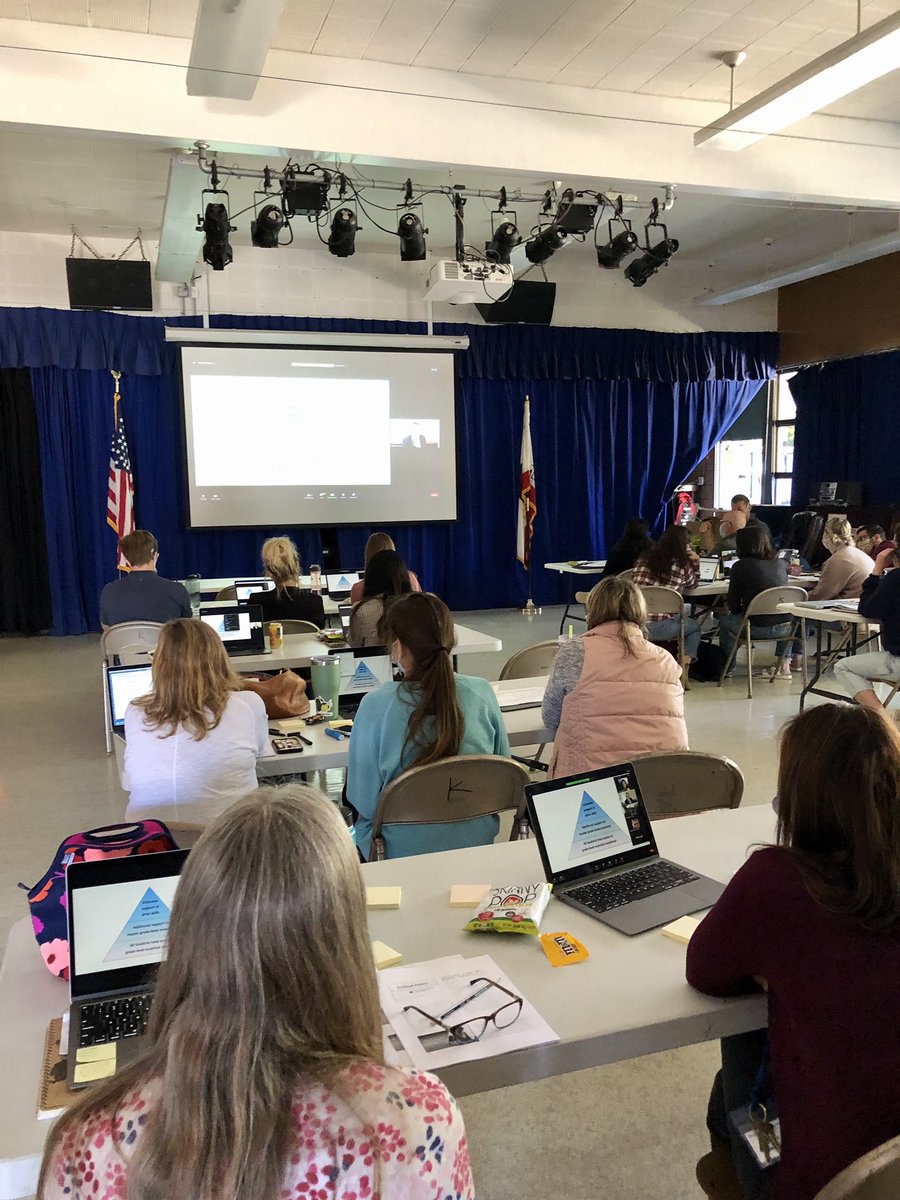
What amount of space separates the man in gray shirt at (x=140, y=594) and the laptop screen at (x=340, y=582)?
153 centimetres

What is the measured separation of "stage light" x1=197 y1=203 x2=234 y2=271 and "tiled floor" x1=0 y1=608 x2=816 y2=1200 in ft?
11.1

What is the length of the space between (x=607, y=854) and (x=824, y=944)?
69cm

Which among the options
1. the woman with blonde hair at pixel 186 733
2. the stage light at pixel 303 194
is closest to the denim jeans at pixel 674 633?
the stage light at pixel 303 194

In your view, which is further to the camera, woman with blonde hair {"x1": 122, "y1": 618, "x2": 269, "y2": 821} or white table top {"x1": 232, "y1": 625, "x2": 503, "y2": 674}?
white table top {"x1": 232, "y1": 625, "x2": 503, "y2": 674}

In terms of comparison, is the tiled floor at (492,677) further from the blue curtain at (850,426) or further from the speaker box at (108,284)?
the blue curtain at (850,426)

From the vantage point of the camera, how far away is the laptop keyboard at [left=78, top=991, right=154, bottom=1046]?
1374 millimetres

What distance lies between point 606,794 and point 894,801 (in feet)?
Result: 2.30

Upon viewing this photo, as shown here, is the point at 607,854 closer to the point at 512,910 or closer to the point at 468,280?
the point at 512,910

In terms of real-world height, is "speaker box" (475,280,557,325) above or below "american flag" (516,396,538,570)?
above

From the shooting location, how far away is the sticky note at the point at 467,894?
1.82 metres

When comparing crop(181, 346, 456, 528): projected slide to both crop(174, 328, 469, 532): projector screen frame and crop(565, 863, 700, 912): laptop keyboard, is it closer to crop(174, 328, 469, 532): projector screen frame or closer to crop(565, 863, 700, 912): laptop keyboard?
crop(174, 328, 469, 532): projector screen frame

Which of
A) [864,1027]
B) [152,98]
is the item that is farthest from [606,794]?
[152,98]

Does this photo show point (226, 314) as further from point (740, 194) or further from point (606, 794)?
point (606, 794)

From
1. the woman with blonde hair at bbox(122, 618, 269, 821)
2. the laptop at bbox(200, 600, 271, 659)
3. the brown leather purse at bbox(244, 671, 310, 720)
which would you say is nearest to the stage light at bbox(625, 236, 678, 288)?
the laptop at bbox(200, 600, 271, 659)
